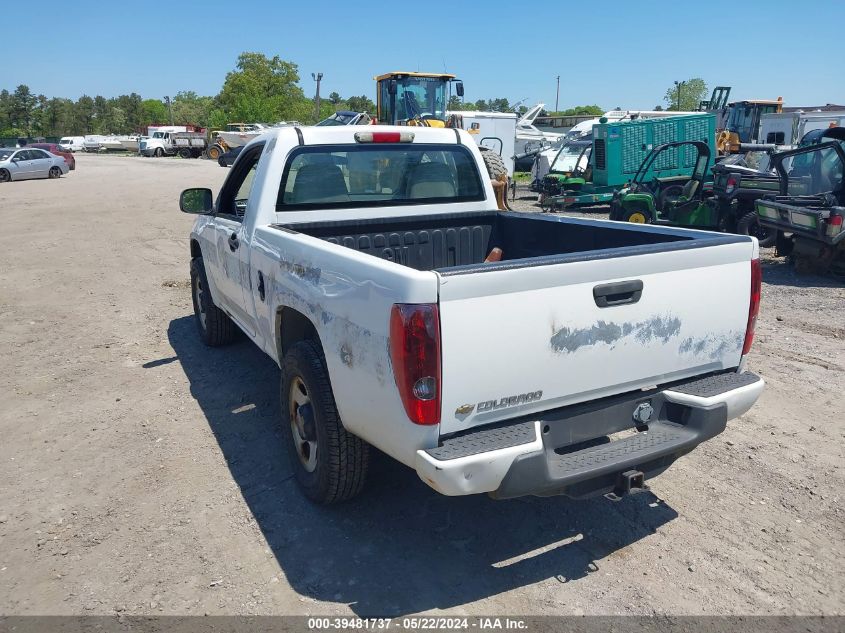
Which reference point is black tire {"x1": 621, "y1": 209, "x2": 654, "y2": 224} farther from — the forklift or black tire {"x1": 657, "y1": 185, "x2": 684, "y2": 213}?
the forklift

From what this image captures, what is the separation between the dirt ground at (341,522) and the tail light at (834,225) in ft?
12.1

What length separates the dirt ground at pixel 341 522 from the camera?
3061 mm

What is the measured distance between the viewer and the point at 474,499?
388 centimetres

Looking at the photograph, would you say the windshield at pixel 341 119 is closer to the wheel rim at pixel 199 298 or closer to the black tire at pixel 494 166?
the black tire at pixel 494 166

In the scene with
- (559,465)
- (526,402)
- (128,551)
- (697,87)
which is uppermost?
(697,87)

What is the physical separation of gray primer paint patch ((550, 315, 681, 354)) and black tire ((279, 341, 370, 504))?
1.18 m

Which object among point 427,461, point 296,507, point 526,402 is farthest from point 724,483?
point 296,507

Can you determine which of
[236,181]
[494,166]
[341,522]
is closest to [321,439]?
[341,522]

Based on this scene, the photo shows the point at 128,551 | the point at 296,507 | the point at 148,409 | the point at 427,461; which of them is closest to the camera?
the point at 427,461

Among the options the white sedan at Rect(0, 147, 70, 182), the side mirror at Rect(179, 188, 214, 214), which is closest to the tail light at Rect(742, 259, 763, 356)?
the side mirror at Rect(179, 188, 214, 214)

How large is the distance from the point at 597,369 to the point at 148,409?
12.0 ft

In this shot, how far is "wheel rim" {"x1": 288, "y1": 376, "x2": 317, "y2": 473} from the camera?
3721 millimetres

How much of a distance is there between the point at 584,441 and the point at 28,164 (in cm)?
3433

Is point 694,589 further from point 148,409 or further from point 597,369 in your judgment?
point 148,409
